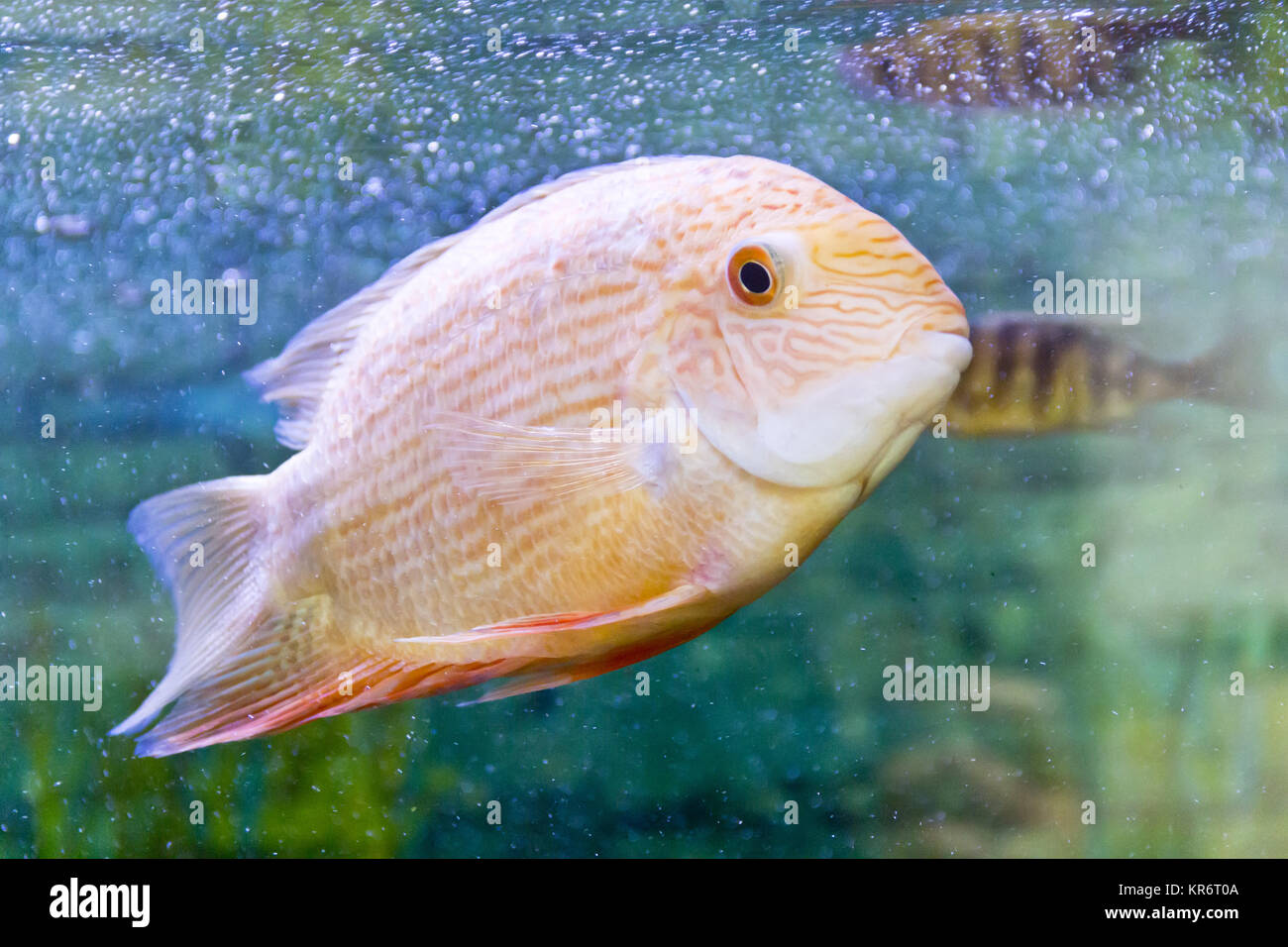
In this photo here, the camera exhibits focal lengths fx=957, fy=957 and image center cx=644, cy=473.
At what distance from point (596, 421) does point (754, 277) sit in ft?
0.72

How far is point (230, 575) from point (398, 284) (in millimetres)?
465

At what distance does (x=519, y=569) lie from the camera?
1.05m

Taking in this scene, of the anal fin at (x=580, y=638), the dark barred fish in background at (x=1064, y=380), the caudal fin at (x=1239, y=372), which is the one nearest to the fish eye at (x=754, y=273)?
the anal fin at (x=580, y=638)

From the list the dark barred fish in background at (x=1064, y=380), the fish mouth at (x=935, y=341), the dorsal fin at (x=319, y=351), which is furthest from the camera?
the dark barred fish in background at (x=1064, y=380)

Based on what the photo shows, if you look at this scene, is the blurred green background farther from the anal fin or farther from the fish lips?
the fish lips

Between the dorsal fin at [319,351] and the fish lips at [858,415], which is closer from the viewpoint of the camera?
the fish lips at [858,415]

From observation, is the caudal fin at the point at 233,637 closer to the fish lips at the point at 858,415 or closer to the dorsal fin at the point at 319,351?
the dorsal fin at the point at 319,351

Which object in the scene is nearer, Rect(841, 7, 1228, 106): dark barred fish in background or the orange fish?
the orange fish

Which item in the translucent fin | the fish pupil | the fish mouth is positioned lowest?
the translucent fin

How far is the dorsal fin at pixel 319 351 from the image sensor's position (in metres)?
1.19

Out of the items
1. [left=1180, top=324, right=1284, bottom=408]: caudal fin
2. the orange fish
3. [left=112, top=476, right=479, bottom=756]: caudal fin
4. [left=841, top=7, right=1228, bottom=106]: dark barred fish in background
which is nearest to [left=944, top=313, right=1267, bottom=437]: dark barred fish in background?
[left=1180, top=324, right=1284, bottom=408]: caudal fin

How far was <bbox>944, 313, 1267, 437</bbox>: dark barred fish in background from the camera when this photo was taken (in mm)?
1705

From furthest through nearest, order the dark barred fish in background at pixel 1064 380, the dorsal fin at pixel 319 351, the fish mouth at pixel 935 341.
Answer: the dark barred fish in background at pixel 1064 380 < the dorsal fin at pixel 319 351 < the fish mouth at pixel 935 341
